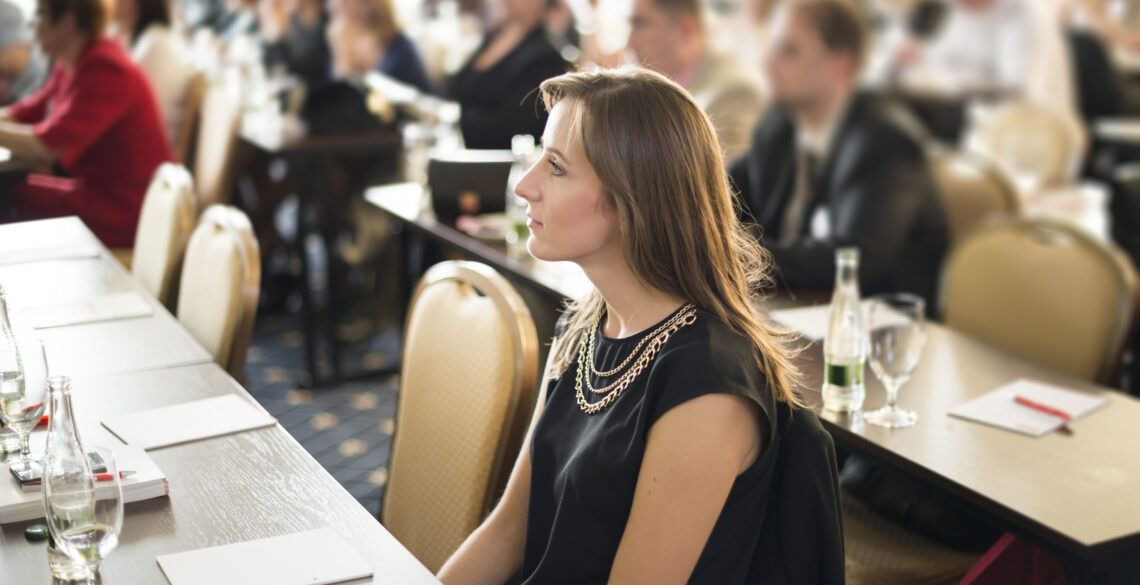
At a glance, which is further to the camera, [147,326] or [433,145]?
[433,145]

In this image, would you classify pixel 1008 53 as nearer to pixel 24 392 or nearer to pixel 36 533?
pixel 24 392

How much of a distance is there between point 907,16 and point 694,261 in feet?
22.5

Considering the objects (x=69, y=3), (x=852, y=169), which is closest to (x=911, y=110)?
(x=852, y=169)

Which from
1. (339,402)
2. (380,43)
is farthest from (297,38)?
(339,402)

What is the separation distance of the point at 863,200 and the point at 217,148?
2.57 meters

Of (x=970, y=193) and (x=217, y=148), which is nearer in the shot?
(x=970, y=193)

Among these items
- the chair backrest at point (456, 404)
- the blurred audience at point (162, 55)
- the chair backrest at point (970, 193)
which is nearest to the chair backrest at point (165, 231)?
the chair backrest at point (456, 404)

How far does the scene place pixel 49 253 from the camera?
8.86ft

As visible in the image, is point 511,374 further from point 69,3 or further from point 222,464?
point 69,3

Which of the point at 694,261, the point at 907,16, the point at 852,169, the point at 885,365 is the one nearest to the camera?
the point at 694,261

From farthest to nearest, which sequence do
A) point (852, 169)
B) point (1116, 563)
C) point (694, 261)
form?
point (852, 169)
point (1116, 563)
point (694, 261)

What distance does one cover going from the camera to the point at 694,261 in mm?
1438

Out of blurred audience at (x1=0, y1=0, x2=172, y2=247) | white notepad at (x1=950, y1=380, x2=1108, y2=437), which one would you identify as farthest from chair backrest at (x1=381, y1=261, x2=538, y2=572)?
blurred audience at (x1=0, y1=0, x2=172, y2=247)

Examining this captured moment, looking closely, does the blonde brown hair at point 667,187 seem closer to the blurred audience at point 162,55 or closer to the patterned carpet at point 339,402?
the patterned carpet at point 339,402
